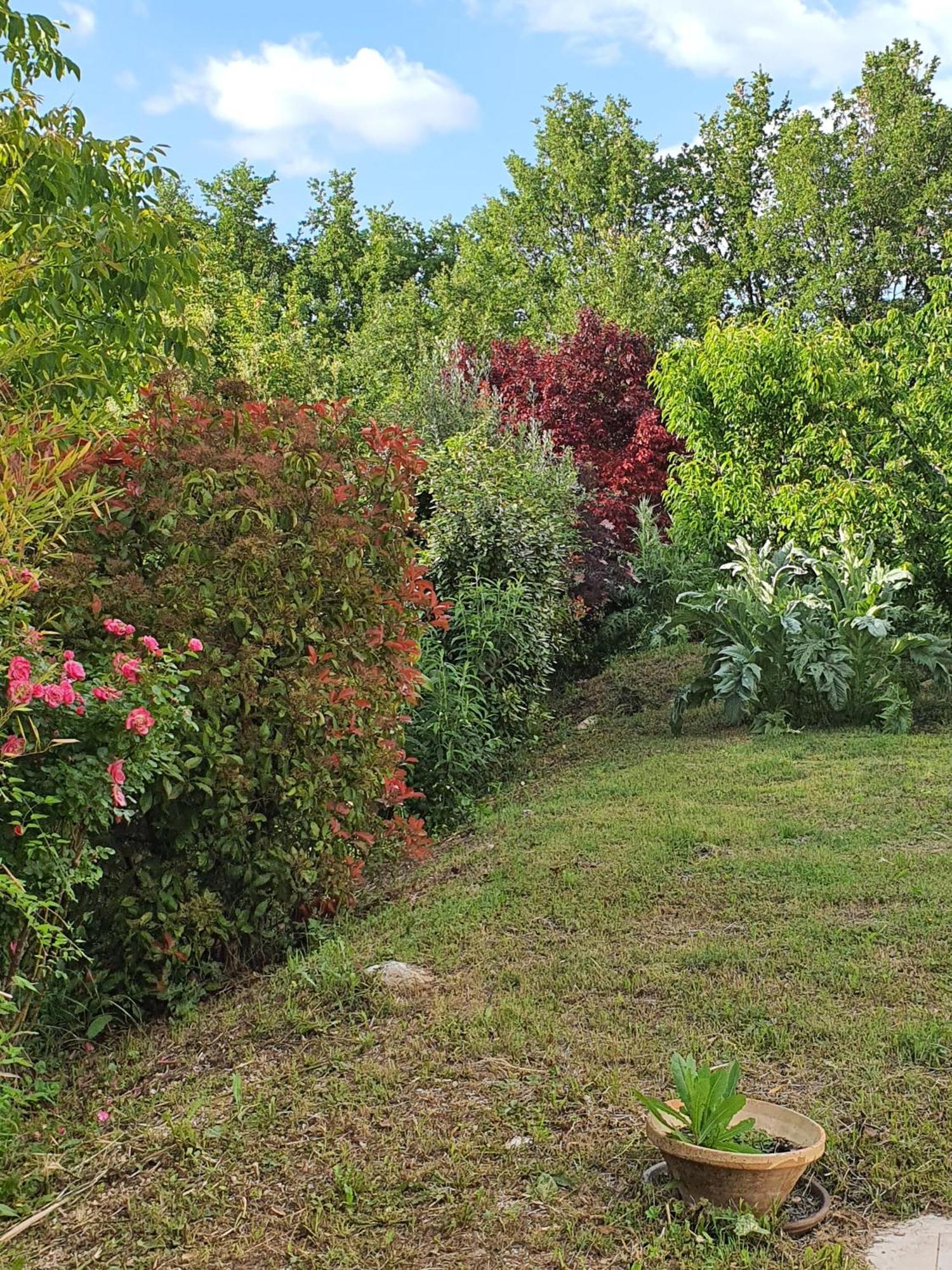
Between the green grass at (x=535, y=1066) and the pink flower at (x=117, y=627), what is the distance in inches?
50.3

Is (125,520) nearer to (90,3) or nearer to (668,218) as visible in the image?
(90,3)

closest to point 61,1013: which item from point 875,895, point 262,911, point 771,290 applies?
point 262,911

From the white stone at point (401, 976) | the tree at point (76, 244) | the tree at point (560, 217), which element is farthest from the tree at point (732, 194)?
the white stone at point (401, 976)

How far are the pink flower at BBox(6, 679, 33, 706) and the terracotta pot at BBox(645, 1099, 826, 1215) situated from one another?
1.82 m

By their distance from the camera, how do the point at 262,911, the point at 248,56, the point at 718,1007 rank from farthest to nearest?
the point at 248,56 → the point at 262,911 → the point at 718,1007

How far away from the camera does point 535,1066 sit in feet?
10.1

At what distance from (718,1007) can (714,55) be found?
75.7 ft

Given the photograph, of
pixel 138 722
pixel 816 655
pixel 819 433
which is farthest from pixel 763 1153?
pixel 819 433

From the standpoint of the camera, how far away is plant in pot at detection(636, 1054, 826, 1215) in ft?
7.76

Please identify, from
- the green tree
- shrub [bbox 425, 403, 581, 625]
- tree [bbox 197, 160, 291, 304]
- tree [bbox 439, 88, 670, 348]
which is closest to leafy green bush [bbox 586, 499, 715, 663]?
shrub [bbox 425, 403, 581, 625]

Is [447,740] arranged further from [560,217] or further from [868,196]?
[560,217]

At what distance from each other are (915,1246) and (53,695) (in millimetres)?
2345

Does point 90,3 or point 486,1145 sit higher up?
point 90,3

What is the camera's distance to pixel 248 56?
11164mm
